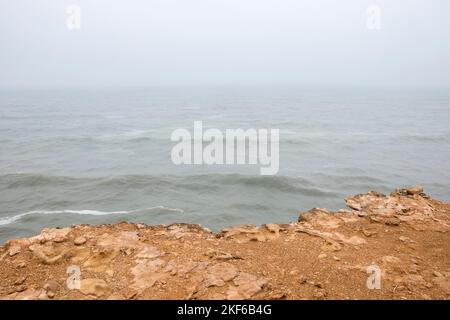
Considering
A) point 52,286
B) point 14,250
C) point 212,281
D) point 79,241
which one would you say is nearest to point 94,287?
point 52,286

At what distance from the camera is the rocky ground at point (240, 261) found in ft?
20.8

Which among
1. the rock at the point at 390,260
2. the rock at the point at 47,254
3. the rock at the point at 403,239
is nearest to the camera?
the rock at the point at 47,254

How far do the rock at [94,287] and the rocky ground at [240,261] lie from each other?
0.02m

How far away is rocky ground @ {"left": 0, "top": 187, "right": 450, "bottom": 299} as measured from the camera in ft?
20.8

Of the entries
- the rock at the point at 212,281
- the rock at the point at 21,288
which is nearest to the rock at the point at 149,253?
the rock at the point at 212,281

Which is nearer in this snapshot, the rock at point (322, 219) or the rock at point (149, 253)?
the rock at point (149, 253)

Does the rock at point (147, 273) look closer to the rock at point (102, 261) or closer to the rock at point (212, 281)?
the rock at point (102, 261)

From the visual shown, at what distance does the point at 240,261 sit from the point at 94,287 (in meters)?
3.13

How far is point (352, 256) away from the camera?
7578mm

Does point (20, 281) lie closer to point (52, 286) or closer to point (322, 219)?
point (52, 286)

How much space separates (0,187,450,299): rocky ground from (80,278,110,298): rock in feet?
0.06
